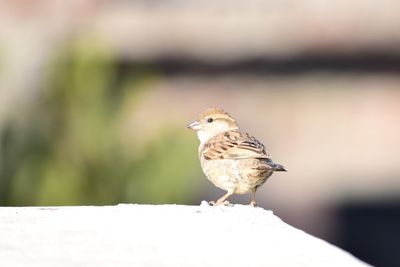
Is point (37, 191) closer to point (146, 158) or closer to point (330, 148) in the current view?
point (146, 158)

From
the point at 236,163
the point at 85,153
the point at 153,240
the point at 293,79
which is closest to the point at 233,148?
the point at 236,163

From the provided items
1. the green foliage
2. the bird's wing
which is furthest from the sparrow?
the green foliage

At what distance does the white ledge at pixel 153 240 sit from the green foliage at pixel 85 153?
209 cm

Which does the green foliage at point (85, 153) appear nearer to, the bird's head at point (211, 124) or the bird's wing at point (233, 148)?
the bird's head at point (211, 124)

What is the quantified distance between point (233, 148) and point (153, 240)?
2.14 metres

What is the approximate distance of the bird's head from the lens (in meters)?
6.01

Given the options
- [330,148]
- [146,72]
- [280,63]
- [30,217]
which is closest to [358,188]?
[330,148]

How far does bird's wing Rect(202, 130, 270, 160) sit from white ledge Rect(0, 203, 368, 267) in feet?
4.36

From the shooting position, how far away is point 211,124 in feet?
19.8

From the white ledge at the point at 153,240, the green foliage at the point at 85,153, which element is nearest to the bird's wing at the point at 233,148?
the green foliage at the point at 85,153

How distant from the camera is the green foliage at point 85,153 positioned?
20.3 feet

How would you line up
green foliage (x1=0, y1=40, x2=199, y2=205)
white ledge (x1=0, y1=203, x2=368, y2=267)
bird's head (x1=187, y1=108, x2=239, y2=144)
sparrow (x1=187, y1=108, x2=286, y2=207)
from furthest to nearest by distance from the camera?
green foliage (x1=0, y1=40, x2=199, y2=205), bird's head (x1=187, y1=108, x2=239, y2=144), sparrow (x1=187, y1=108, x2=286, y2=207), white ledge (x1=0, y1=203, x2=368, y2=267)

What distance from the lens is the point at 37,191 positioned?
6.17m

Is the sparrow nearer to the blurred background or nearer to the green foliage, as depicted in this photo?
the green foliage
